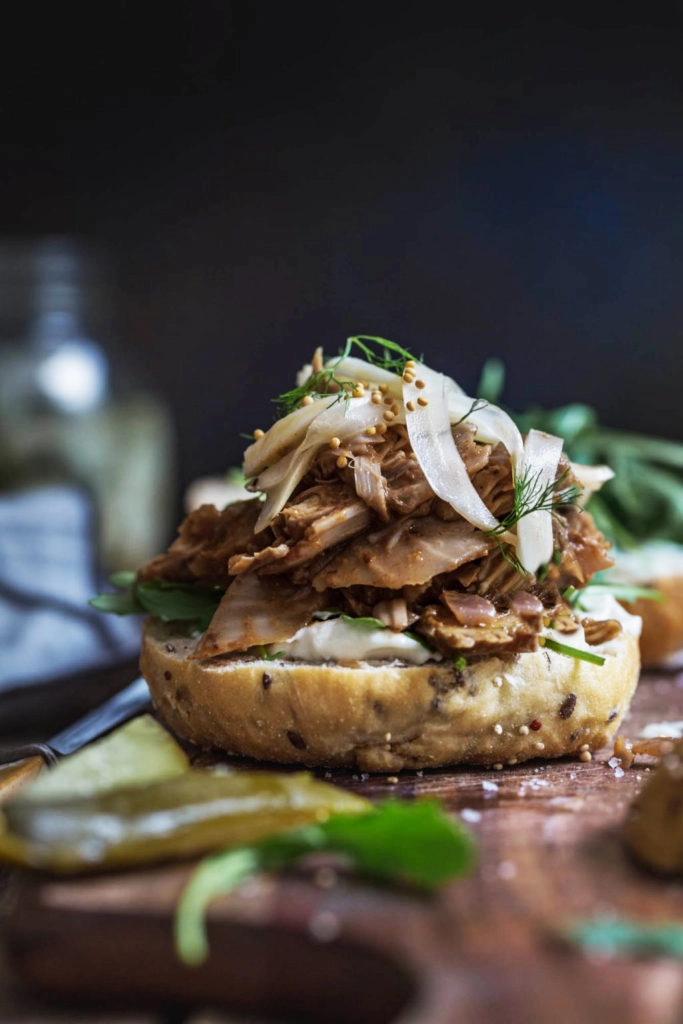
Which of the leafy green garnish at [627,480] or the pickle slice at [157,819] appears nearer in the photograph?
the pickle slice at [157,819]

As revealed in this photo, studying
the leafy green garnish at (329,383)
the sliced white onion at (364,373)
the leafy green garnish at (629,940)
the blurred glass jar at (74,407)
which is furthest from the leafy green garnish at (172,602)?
the blurred glass jar at (74,407)

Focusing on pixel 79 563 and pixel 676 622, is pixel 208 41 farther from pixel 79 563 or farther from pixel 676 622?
pixel 676 622

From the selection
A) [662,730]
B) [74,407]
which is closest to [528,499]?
[662,730]

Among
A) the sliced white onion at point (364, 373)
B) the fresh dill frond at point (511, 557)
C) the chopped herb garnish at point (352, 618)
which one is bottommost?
the chopped herb garnish at point (352, 618)

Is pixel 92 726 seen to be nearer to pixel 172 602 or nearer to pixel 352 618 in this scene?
pixel 172 602

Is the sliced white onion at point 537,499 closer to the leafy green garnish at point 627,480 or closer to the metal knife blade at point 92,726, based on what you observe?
the metal knife blade at point 92,726

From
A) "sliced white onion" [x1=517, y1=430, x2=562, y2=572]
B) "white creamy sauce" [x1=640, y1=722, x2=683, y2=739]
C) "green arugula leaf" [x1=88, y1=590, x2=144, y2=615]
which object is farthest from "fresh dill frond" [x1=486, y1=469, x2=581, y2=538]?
"green arugula leaf" [x1=88, y1=590, x2=144, y2=615]

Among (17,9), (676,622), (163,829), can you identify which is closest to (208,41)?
(17,9)
